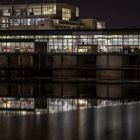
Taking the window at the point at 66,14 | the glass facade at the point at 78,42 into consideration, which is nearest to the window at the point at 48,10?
the window at the point at 66,14

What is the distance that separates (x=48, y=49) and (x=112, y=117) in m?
65.0

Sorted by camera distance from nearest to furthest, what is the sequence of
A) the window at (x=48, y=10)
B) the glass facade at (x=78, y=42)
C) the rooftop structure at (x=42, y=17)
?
the glass facade at (x=78, y=42)
the rooftop structure at (x=42, y=17)
the window at (x=48, y=10)

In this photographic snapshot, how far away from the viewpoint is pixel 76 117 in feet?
101

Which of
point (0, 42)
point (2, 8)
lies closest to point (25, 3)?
point (2, 8)

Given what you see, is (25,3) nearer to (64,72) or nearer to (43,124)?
(64,72)

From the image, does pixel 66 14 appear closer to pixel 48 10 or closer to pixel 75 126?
pixel 48 10

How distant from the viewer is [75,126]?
27.5 metres

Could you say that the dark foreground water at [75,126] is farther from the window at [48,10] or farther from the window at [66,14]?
the window at [66,14]

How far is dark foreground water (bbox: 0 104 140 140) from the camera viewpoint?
81.9 feet

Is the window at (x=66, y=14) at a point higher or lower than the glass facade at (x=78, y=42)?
higher

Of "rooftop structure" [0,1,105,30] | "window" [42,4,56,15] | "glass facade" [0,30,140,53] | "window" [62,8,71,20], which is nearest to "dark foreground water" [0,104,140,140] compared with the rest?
"glass facade" [0,30,140,53]

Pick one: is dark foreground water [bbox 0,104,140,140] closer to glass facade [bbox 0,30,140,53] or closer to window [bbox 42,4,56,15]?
glass facade [bbox 0,30,140,53]

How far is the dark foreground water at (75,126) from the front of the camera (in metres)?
25.0

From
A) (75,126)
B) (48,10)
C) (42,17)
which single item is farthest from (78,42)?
(75,126)
